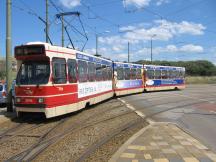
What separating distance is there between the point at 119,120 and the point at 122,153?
6.15 meters

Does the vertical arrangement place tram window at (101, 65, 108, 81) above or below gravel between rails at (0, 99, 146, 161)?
above

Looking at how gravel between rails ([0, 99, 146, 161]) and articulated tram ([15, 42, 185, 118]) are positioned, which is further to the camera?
articulated tram ([15, 42, 185, 118])

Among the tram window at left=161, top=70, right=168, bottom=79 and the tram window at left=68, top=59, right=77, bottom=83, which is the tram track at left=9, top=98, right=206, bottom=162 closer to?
the tram window at left=68, top=59, right=77, bottom=83

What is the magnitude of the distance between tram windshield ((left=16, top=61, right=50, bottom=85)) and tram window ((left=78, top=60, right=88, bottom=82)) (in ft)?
9.21

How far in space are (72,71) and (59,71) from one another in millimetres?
1269

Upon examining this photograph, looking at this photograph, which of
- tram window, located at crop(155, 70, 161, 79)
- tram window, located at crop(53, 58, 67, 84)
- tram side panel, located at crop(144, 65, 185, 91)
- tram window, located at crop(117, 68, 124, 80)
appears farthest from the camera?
tram window, located at crop(155, 70, 161, 79)

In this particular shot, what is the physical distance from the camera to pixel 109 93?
24734mm

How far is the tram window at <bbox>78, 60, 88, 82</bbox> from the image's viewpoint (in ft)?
53.8

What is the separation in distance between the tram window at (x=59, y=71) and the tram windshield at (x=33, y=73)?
33 cm

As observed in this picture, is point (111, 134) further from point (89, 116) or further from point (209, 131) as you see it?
point (89, 116)

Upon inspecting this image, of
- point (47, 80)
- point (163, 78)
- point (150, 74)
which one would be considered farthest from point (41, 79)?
point (163, 78)

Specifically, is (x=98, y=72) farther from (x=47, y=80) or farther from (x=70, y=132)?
(x=70, y=132)

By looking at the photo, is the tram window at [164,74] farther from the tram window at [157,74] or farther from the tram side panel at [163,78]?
the tram window at [157,74]

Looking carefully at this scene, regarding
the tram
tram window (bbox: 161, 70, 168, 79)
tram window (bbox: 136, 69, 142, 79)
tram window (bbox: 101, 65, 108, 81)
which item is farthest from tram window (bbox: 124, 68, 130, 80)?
the tram
